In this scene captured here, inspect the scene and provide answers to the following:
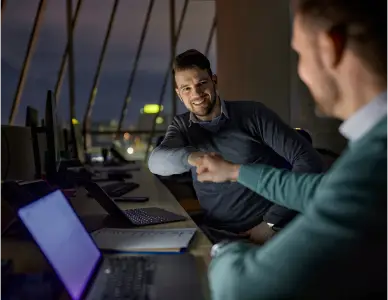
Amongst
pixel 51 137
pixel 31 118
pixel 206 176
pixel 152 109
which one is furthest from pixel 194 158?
pixel 152 109

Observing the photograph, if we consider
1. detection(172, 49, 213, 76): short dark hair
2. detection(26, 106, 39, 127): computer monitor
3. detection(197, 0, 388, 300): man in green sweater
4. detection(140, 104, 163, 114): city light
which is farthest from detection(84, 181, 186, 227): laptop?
detection(140, 104, 163, 114): city light

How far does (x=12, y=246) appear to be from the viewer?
1414mm

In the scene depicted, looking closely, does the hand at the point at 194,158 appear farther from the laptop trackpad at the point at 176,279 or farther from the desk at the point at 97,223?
the laptop trackpad at the point at 176,279

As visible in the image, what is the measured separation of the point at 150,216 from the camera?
188cm

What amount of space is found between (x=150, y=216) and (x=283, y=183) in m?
0.88

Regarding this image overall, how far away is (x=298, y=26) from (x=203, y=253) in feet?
2.82

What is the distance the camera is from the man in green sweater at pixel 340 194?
1.73ft

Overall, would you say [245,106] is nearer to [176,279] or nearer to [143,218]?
[143,218]

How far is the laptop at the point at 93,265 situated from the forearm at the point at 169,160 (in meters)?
0.65

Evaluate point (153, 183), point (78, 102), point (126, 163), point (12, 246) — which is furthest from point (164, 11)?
point (12, 246)

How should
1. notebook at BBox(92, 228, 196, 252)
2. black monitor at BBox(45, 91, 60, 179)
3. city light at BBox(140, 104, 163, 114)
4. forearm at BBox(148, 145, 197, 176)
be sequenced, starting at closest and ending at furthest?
notebook at BBox(92, 228, 196, 252) < forearm at BBox(148, 145, 197, 176) < black monitor at BBox(45, 91, 60, 179) < city light at BBox(140, 104, 163, 114)

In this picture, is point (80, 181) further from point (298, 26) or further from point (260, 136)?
point (298, 26)

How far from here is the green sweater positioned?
1.72 feet

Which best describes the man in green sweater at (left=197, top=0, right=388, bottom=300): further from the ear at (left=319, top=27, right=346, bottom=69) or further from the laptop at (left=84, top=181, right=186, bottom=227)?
the laptop at (left=84, top=181, right=186, bottom=227)
